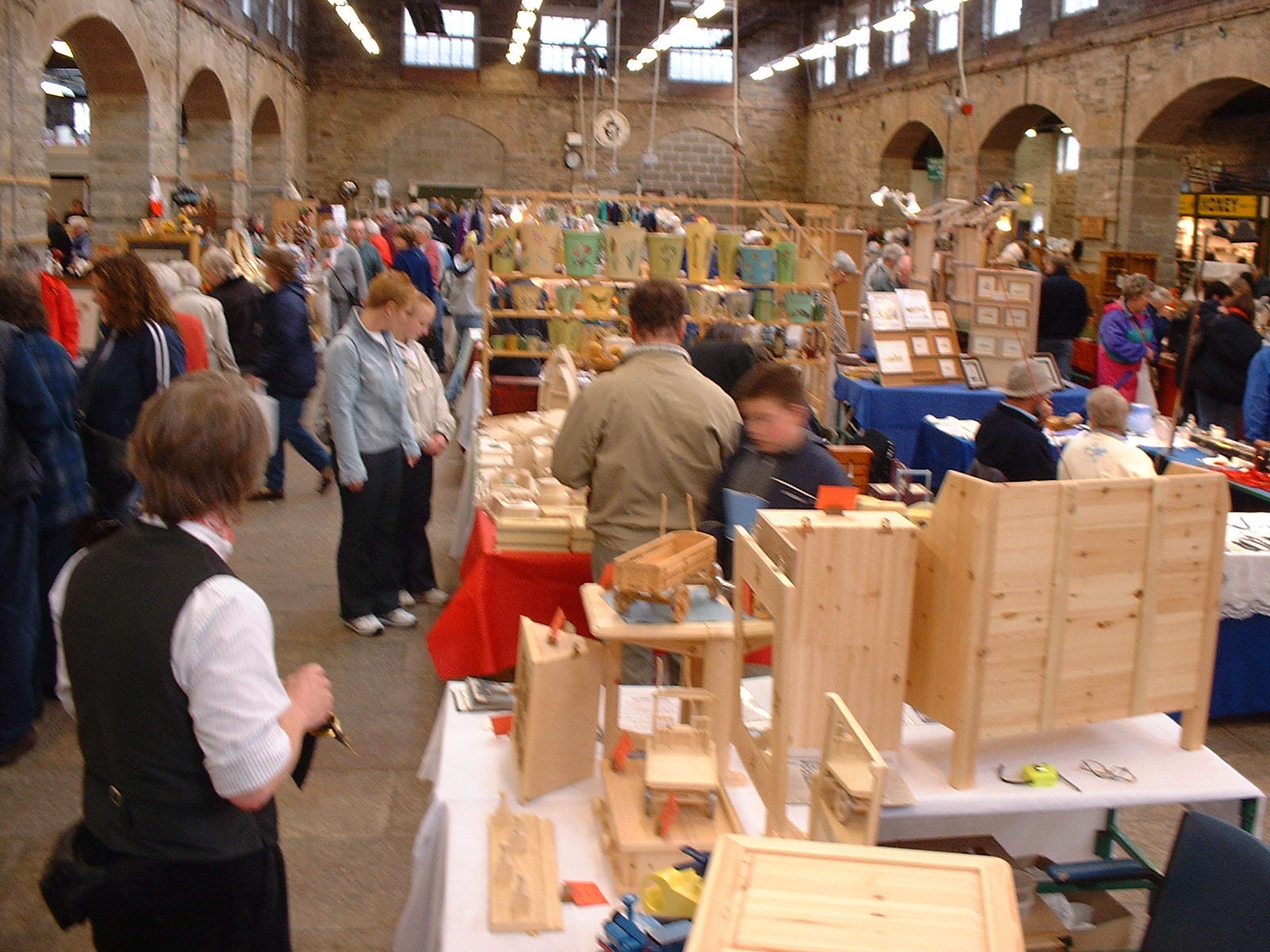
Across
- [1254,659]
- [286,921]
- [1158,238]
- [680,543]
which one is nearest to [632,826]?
[286,921]

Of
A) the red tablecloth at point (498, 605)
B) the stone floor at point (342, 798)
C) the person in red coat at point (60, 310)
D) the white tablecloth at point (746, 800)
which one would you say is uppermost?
the person in red coat at point (60, 310)

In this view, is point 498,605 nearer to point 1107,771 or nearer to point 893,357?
point 1107,771

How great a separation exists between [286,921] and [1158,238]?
14709 mm

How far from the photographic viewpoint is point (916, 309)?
934 cm

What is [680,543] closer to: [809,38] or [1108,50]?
[1108,50]

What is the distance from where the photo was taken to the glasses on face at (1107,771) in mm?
2660

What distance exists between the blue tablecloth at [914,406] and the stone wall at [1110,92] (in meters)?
3.01

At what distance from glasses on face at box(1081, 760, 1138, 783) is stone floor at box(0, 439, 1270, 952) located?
1024 mm

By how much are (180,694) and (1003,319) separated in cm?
817

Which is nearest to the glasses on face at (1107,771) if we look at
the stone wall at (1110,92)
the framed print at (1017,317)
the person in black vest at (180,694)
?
the person in black vest at (180,694)

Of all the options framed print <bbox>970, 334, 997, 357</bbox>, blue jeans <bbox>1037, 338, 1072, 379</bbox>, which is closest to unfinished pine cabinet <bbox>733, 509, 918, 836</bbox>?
framed print <bbox>970, 334, 997, 357</bbox>

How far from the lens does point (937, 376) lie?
9.13 metres

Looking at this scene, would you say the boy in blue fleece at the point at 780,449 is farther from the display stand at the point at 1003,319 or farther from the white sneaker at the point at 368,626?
the display stand at the point at 1003,319

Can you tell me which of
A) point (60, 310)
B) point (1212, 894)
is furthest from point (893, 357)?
point (1212, 894)
